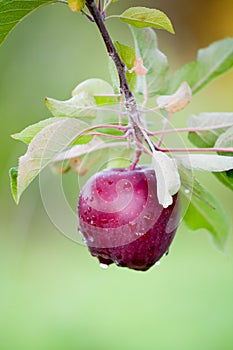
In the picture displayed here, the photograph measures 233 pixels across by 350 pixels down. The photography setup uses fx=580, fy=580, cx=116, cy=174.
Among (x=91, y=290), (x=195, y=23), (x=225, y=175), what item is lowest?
(x=91, y=290)

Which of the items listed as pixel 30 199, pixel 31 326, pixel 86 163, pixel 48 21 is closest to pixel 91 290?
pixel 31 326

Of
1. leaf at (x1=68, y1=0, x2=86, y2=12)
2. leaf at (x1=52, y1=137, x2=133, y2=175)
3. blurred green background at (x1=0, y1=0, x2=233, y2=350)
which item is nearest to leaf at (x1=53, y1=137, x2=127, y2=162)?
leaf at (x1=52, y1=137, x2=133, y2=175)

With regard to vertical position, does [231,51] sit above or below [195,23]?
above

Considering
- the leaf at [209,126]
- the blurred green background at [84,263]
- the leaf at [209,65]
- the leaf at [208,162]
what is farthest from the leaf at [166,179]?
the blurred green background at [84,263]

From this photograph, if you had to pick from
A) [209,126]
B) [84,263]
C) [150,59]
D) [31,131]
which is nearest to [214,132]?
[209,126]

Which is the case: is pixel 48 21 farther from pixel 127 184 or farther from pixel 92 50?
pixel 127 184

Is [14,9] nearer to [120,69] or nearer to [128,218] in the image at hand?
[120,69]

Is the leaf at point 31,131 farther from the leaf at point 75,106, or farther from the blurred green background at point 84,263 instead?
the blurred green background at point 84,263
